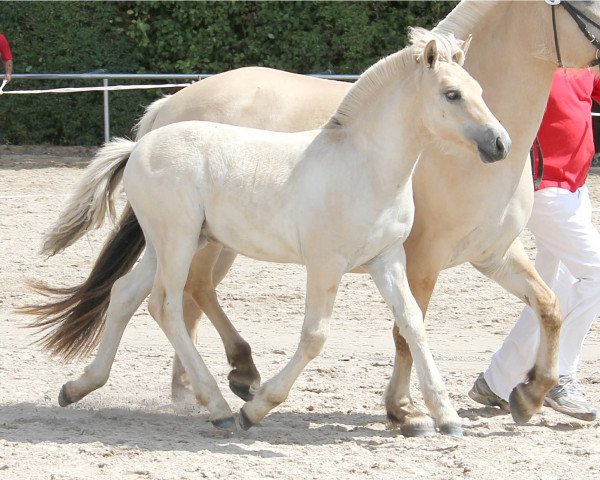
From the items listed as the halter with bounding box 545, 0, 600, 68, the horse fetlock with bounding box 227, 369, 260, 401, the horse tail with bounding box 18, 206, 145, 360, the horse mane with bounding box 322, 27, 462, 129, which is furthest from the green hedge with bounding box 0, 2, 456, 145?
the horse mane with bounding box 322, 27, 462, 129

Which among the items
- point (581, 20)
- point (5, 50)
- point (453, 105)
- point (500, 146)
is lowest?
point (5, 50)

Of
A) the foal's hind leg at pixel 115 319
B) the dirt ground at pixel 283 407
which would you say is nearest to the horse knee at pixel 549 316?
the dirt ground at pixel 283 407

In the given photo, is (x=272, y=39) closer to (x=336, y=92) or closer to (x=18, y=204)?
(x=18, y=204)

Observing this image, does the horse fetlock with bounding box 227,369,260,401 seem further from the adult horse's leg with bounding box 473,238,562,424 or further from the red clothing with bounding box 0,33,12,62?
the red clothing with bounding box 0,33,12,62

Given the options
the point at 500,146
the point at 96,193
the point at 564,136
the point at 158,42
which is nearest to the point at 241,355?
the point at 96,193

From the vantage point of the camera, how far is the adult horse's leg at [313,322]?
4453mm

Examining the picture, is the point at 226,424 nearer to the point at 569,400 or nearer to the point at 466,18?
the point at 569,400

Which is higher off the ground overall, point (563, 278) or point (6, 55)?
point (563, 278)

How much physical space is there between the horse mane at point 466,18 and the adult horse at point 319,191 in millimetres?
348

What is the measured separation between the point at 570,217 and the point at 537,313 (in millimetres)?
438

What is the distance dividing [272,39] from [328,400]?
30.6 feet

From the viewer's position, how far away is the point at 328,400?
545cm

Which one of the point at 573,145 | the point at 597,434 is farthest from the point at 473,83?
the point at 597,434

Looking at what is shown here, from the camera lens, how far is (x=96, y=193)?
511cm
